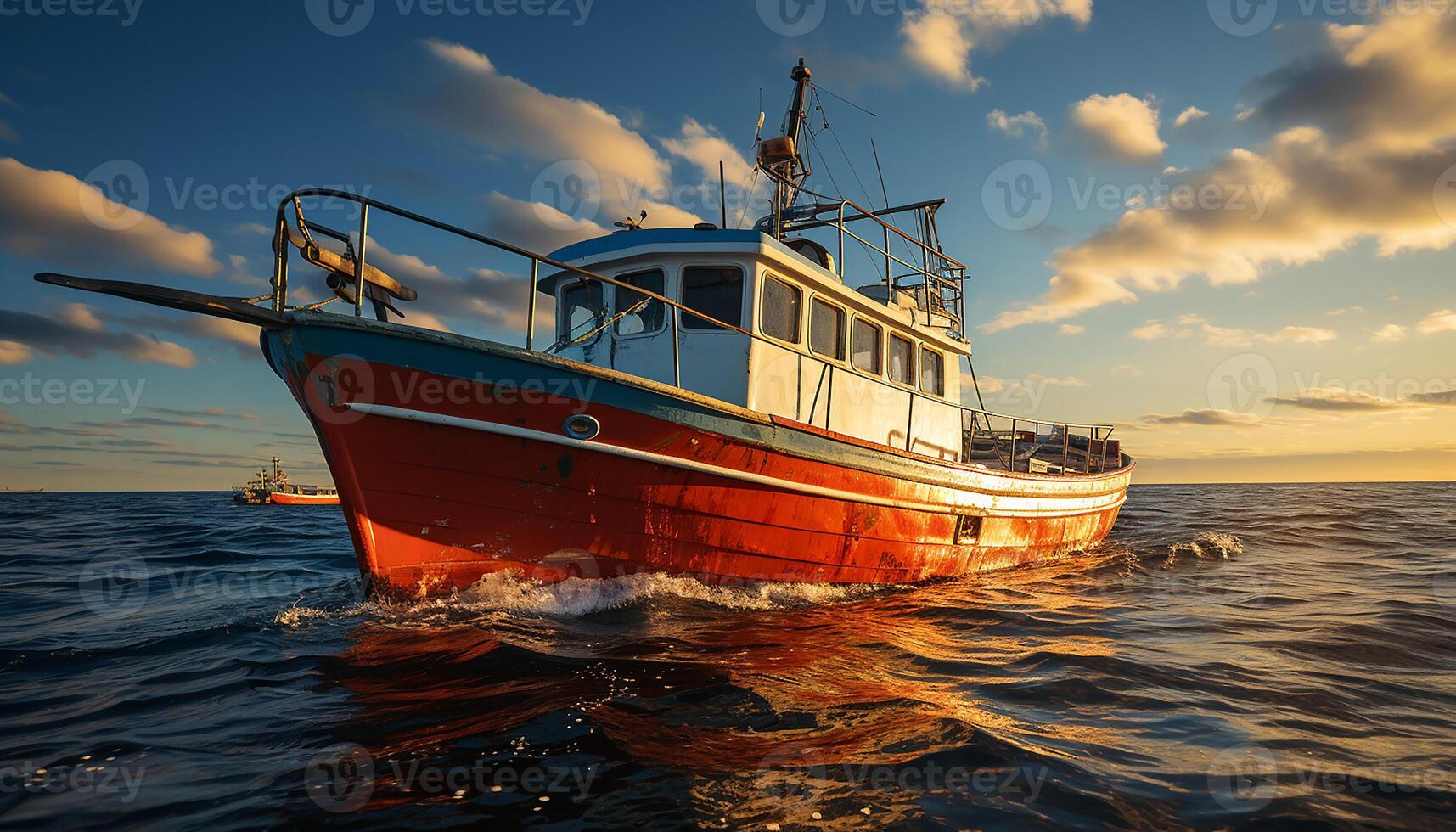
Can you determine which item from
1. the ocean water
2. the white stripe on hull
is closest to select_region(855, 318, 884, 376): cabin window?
the white stripe on hull

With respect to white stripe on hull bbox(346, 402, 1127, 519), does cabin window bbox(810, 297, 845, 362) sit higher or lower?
higher

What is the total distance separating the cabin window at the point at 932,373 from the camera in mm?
9742

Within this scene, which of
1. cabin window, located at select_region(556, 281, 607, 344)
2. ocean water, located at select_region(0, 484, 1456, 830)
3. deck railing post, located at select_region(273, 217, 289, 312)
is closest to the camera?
ocean water, located at select_region(0, 484, 1456, 830)

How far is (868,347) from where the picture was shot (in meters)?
8.59

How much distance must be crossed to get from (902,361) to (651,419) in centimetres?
492

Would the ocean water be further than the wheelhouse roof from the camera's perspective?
No

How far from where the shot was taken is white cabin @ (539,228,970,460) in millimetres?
7051

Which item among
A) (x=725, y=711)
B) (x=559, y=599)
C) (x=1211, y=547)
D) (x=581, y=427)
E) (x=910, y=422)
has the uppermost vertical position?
(x=910, y=422)

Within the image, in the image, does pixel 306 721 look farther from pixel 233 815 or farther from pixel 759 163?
pixel 759 163

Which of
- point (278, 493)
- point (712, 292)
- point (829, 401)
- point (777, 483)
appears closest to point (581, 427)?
point (777, 483)

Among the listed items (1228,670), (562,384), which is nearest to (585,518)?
(562,384)

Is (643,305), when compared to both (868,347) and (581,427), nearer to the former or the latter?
(581,427)

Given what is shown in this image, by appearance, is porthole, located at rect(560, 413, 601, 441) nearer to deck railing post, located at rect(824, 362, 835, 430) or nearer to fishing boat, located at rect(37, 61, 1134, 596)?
fishing boat, located at rect(37, 61, 1134, 596)

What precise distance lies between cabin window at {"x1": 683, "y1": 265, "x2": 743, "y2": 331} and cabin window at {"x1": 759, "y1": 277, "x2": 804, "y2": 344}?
12.1 inches
